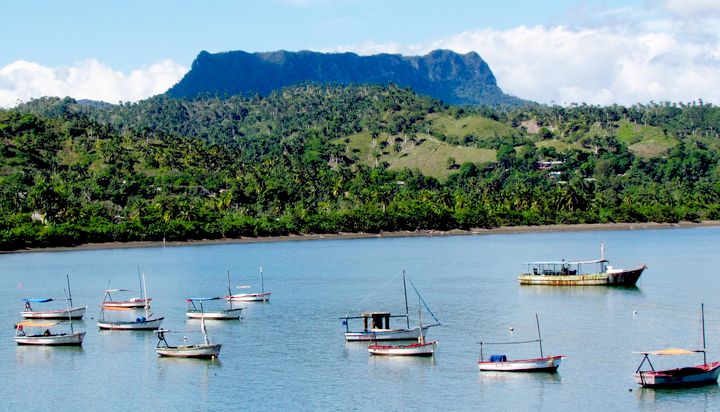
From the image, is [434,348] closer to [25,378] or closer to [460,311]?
[460,311]

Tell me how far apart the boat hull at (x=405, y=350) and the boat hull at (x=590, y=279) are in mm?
49430

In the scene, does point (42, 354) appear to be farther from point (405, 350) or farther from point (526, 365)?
point (526, 365)

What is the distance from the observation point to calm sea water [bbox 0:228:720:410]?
196 ft

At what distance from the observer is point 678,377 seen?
5872 cm

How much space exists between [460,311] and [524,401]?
116 ft

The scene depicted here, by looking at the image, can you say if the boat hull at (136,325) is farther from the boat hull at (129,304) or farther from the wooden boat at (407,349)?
the wooden boat at (407,349)

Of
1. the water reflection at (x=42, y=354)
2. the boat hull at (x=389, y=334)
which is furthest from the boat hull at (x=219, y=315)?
the boat hull at (x=389, y=334)

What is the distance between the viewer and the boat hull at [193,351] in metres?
71.9


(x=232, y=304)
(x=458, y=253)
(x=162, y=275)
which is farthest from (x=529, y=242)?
(x=232, y=304)

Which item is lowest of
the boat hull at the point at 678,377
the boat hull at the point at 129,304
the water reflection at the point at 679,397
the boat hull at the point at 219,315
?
the water reflection at the point at 679,397

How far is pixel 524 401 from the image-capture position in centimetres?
5781

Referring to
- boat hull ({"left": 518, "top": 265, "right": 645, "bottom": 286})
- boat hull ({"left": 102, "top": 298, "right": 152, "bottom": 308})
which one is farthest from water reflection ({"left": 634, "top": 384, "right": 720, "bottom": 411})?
boat hull ({"left": 102, "top": 298, "right": 152, "bottom": 308})

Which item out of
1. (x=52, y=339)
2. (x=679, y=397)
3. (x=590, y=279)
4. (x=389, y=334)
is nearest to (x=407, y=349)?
(x=389, y=334)

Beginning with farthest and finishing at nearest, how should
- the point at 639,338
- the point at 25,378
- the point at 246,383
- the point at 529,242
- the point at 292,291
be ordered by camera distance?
the point at 529,242
the point at 292,291
the point at 639,338
the point at 25,378
the point at 246,383
